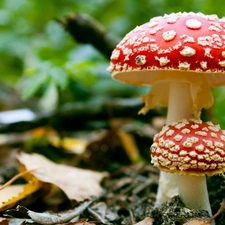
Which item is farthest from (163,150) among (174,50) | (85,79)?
(85,79)

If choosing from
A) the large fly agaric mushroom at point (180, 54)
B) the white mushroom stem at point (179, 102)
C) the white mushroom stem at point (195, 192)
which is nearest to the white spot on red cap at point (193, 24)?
the large fly agaric mushroom at point (180, 54)

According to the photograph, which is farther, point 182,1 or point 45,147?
point 182,1

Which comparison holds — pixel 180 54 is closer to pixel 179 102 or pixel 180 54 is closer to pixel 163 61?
pixel 163 61

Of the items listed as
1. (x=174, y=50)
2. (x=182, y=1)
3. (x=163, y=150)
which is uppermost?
(x=182, y=1)

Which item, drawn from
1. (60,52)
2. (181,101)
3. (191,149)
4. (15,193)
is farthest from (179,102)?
(60,52)

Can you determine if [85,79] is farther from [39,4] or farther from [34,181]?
[39,4]
